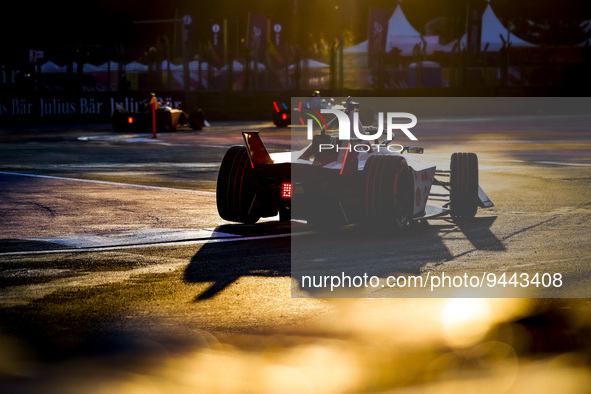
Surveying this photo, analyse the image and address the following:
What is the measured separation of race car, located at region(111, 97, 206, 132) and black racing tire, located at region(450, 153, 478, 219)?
22593 millimetres

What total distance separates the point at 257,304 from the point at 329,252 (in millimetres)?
2339

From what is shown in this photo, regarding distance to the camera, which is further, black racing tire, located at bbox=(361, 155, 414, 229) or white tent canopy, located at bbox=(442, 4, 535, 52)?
white tent canopy, located at bbox=(442, 4, 535, 52)

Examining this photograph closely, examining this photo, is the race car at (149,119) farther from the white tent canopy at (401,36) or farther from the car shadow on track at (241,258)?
the car shadow on track at (241,258)

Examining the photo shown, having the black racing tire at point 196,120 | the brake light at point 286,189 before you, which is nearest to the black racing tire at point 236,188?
the brake light at point 286,189

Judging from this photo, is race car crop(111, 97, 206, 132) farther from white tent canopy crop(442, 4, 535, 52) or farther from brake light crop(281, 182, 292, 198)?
brake light crop(281, 182, 292, 198)

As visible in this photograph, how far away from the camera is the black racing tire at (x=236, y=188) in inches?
438

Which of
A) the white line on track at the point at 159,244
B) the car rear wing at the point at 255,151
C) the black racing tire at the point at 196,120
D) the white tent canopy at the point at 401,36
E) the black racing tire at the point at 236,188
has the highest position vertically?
the car rear wing at the point at 255,151

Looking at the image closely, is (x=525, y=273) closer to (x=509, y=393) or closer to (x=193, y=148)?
(x=509, y=393)

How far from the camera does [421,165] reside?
36.7ft

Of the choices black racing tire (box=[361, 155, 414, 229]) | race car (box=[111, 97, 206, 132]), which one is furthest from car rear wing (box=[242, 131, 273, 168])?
race car (box=[111, 97, 206, 132])

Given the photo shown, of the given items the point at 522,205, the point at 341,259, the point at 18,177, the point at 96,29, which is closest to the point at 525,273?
the point at 341,259

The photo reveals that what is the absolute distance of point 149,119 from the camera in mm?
33344

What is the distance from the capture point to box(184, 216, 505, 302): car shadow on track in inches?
335

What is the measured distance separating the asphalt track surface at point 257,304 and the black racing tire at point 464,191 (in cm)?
35
